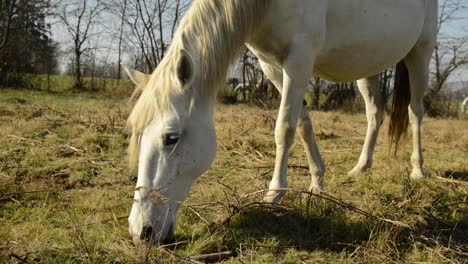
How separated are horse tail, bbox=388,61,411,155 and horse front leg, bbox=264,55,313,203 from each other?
221 centimetres

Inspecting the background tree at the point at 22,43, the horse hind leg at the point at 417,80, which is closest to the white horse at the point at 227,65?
the horse hind leg at the point at 417,80

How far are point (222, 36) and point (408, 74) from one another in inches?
119

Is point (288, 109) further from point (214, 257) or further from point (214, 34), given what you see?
point (214, 257)

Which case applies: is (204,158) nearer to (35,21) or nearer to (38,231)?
(38,231)

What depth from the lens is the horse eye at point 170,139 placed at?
196 centimetres

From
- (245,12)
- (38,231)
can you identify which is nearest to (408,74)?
(245,12)

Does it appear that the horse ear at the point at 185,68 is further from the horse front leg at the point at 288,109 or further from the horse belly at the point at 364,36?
the horse belly at the point at 364,36

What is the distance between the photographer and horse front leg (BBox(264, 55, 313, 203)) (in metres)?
2.53

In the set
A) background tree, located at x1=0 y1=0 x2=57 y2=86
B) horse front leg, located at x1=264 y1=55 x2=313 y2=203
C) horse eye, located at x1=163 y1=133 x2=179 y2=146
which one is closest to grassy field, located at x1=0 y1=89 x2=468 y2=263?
horse front leg, located at x1=264 y1=55 x2=313 y2=203

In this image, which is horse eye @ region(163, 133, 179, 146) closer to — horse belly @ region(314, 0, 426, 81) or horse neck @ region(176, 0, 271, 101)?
horse neck @ region(176, 0, 271, 101)

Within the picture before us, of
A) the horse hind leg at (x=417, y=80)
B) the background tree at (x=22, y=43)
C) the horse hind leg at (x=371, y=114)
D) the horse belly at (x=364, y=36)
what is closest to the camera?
the horse belly at (x=364, y=36)

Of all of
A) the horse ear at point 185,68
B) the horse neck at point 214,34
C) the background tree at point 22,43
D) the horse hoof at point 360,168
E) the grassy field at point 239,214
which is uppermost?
the background tree at point 22,43

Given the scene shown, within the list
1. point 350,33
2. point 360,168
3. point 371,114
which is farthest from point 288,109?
Answer: point 371,114

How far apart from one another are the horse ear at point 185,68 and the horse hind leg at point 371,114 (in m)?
2.63
